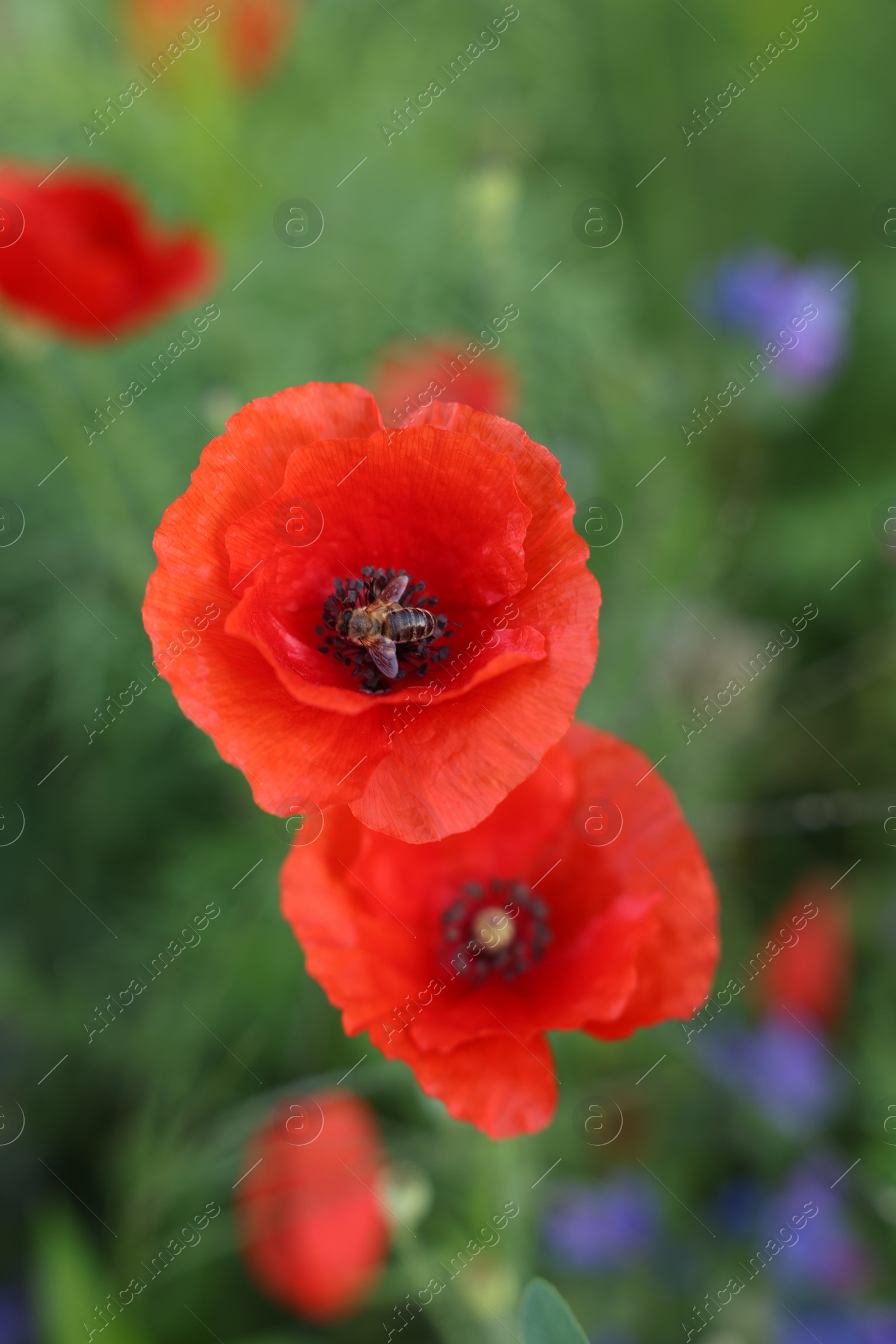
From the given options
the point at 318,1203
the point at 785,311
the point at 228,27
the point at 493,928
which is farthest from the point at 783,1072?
the point at 228,27

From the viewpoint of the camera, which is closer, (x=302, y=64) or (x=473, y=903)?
(x=473, y=903)

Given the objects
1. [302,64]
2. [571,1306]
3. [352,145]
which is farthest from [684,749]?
[302,64]

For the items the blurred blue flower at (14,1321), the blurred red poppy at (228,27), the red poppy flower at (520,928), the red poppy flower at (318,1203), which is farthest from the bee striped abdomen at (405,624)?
the blurred red poppy at (228,27)

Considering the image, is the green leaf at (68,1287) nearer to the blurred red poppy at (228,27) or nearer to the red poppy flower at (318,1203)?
the red poppy flower at (318,1203)

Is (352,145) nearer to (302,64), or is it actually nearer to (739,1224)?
(302,64)

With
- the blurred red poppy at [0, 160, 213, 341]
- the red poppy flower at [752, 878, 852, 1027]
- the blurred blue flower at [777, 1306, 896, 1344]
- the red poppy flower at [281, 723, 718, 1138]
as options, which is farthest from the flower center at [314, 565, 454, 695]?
the blurred blue flower at [777, 1306, 896, 1344]

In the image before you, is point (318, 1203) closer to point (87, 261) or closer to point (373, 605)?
point (373, 605)
